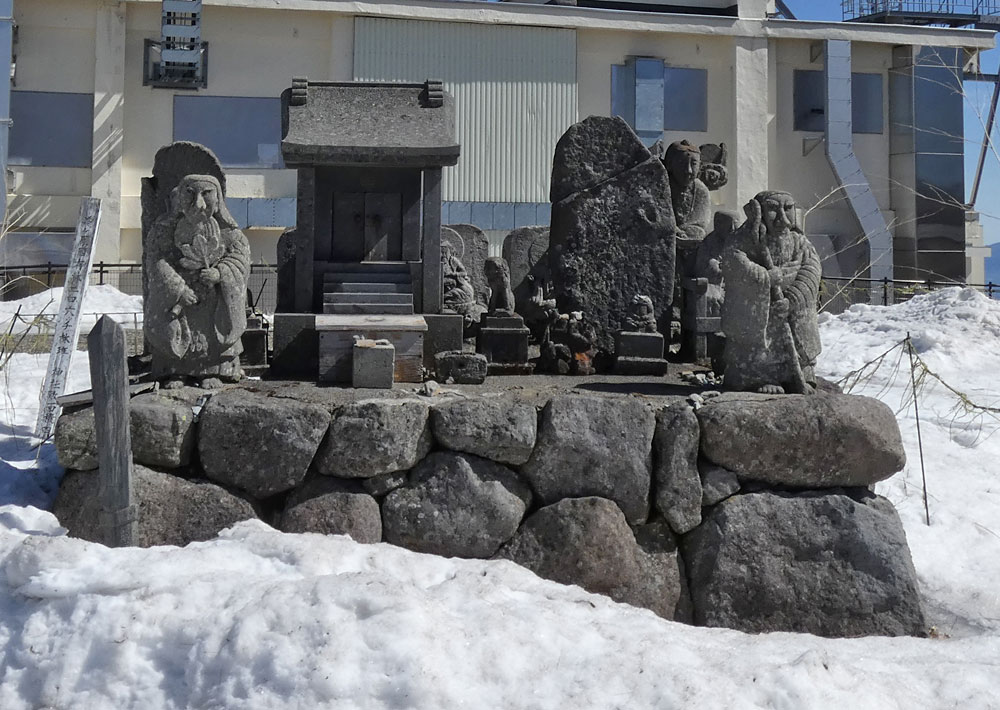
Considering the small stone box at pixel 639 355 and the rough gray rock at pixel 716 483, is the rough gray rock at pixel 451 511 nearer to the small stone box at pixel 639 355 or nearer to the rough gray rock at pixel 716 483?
the rough gray rock at pixel 716 483

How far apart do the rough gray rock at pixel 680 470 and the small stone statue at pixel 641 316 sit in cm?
259

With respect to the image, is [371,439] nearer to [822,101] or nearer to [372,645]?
[372,645]

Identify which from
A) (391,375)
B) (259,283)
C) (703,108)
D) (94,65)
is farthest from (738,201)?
(391,375)

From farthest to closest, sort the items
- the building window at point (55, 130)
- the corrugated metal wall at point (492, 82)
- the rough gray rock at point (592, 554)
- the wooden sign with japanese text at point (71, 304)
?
the corrugated metal wall at point (492, 82)
the building window at point (55, 130)
the wooden sign with japanese text at point (71, 304)
the rough gray rock at point (592, 554)

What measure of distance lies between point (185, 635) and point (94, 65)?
726 inches

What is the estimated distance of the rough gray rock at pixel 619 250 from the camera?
30.5 ft

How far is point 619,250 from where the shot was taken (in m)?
9.33

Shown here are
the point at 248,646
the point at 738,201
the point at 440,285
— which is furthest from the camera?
the point at 738,201

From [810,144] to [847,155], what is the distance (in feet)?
2.74

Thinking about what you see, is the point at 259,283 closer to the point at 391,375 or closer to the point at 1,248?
the point at 1,248

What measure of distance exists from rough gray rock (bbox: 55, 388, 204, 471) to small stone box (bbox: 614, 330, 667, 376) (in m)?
3.62


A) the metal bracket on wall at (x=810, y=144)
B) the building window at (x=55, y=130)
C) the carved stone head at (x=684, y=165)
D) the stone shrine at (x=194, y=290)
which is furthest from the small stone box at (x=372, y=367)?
the metal bracket on wall at (x=810, y=144)

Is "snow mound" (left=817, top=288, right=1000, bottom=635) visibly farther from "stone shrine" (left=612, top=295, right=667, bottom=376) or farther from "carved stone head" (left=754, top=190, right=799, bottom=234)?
"carved stone head" (left=754, top=190, right=799, bottom=234)

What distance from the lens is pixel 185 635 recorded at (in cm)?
465
